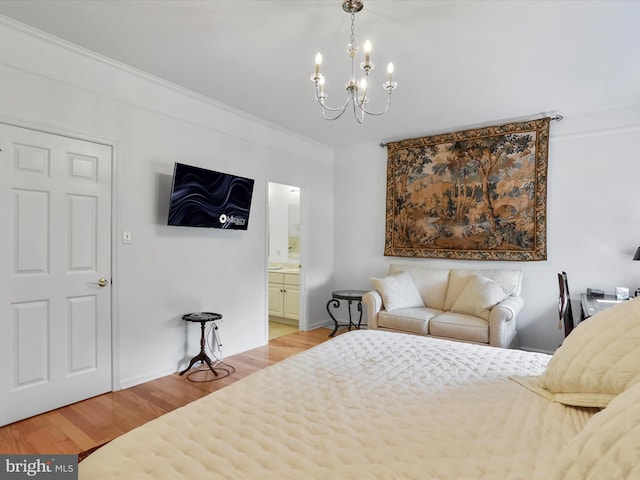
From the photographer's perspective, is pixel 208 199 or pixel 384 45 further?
pixel 208 199

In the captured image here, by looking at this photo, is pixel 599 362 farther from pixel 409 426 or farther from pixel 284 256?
pixel 284 256

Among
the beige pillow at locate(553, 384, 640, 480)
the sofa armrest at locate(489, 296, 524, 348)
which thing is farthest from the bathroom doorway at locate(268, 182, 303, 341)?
the beige pillow at locate(553, 384, 640, 480)

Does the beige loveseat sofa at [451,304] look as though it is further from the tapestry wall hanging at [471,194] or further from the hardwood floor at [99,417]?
the hardwood floor at [99,417]

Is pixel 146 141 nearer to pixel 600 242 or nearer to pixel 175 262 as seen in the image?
pixel 175 262

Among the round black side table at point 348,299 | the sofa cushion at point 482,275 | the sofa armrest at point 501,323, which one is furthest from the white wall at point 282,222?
the sofa armrest at point 501,323

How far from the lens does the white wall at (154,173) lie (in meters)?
2.65

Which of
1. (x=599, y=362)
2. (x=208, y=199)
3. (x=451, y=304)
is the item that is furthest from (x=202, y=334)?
(x=599, y=362)

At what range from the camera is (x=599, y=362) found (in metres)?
1.23

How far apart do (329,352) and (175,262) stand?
6.99ft

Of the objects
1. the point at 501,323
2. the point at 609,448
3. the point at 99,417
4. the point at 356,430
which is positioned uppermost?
the point at 609,448

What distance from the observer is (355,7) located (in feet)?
7.27

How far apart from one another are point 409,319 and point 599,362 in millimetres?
2745

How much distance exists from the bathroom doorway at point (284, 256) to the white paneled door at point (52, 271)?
2767 mm

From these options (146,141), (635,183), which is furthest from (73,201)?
(635,183)
